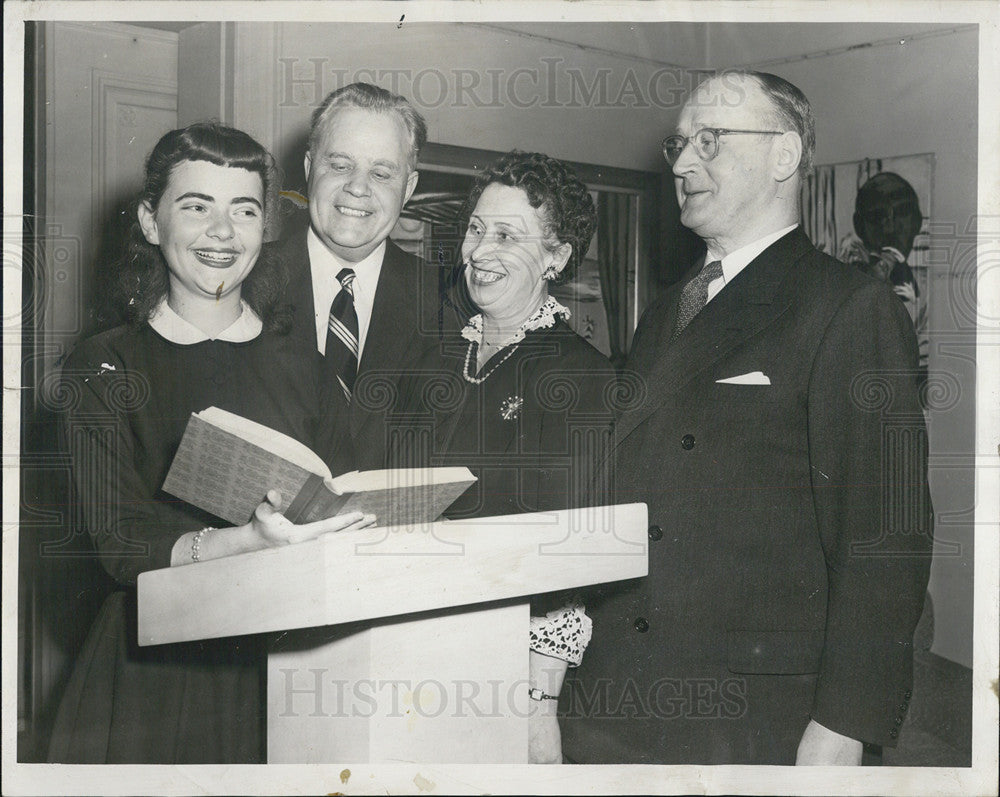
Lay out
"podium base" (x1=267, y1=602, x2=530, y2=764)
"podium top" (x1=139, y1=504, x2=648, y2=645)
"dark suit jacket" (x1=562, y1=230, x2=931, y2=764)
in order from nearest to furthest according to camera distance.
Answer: "podium top" (x1=139, y1=504, x2=648, y2=645) < "podium base" (x1=267, y1=602, x2=530, y2=764) < "dark suit jacket" (x1=562, y1=230, x2=931, y2=764)

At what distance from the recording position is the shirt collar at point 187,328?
147 cm

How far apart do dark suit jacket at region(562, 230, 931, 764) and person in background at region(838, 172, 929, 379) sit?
72 millimetres

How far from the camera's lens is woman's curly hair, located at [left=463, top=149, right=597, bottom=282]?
→ 147 cm

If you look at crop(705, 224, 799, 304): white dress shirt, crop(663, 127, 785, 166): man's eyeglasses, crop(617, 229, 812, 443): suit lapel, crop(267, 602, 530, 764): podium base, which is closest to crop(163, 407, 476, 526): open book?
crop(267, 602, 530, 764): podium base

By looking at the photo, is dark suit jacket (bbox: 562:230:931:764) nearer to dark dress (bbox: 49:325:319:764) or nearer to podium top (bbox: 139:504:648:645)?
podium top (bbox: 139:504:648:645)

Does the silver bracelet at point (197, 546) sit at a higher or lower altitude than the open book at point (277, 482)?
lower

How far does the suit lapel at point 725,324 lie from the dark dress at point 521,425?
7 cm

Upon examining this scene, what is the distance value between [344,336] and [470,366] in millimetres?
215

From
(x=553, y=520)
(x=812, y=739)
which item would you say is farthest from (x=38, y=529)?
(x=812, y=739)

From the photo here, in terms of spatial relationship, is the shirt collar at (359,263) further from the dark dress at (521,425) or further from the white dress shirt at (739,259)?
the white dress shirt at (739,259)

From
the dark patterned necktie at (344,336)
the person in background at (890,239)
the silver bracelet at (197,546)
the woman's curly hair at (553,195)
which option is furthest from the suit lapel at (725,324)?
the silver bracelet at (197,546)

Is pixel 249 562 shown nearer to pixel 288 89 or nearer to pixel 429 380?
pixel 429 380

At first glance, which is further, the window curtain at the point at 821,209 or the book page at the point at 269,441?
the window curtain at the point at 821,209

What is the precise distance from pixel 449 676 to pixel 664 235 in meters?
0.77
